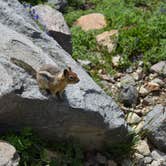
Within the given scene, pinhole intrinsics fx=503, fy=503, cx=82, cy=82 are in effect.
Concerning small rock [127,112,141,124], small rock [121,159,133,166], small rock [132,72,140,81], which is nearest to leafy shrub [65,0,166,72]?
small rock [132,72,140,81]

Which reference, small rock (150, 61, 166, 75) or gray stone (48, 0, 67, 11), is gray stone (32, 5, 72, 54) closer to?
gray stone (48, 0, 67, 11)

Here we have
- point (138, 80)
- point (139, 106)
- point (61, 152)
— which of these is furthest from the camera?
point (138, 80)

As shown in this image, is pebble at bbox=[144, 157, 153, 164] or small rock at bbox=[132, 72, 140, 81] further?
small rock at bbox=[132, 72, 140, 81]

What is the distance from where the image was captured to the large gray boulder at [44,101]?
5.03 metres

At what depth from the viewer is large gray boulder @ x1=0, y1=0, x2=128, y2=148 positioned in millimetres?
5031

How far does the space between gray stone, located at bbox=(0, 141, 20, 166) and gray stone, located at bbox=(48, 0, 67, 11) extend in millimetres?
4867

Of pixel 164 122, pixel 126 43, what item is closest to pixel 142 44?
pixel 126 43

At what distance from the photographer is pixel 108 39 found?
27.4 feet

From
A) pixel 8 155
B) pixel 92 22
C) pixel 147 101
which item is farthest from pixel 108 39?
pixel 8 155

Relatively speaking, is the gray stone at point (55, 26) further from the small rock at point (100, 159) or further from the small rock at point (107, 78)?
the small rock at point (100, 159)

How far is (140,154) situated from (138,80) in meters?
1.79

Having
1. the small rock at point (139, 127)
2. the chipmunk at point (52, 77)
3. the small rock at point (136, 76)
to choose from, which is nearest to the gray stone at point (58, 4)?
the small rock at point (136, 76)

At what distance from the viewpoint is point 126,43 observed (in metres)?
8.17

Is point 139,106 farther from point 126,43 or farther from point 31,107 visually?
point 31,107
